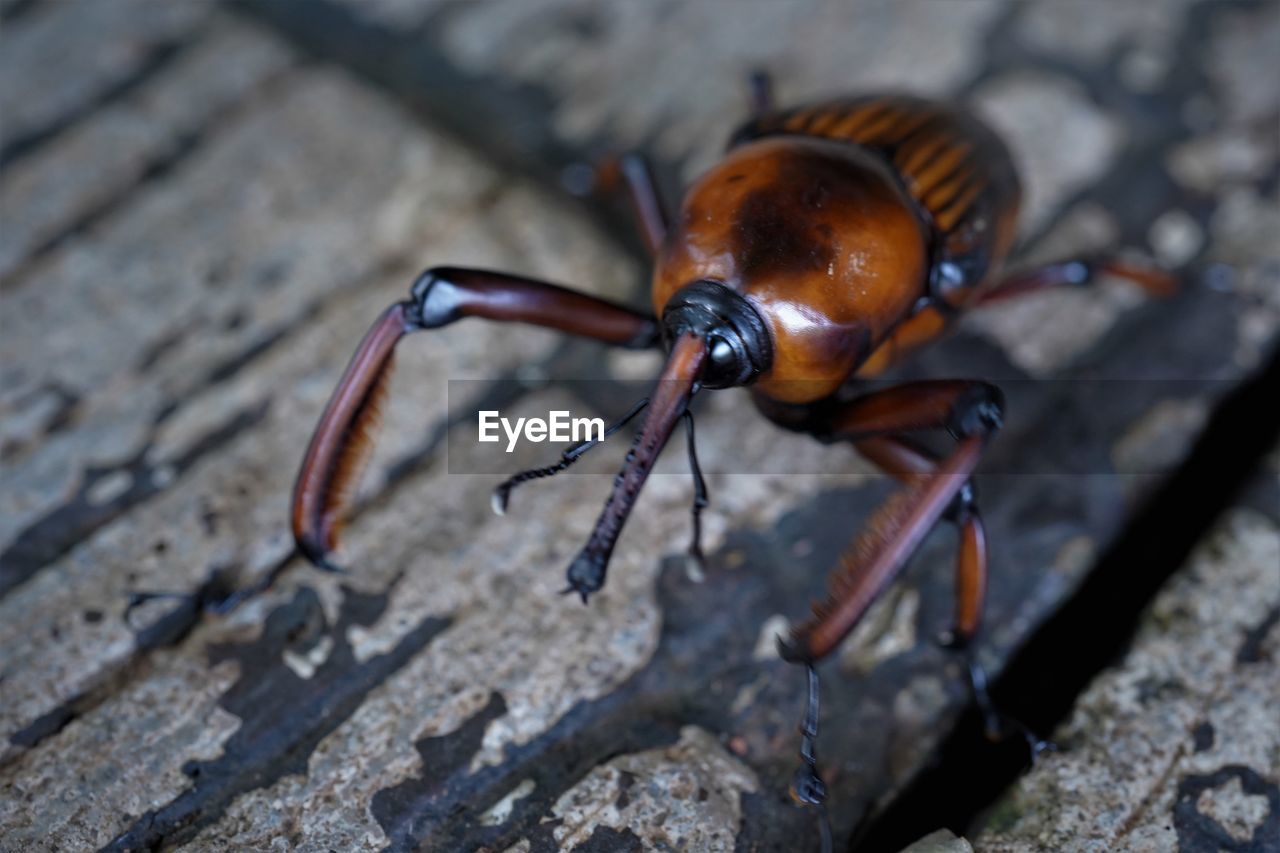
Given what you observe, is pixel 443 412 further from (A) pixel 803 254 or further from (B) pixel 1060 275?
(B) pixel 1060 275

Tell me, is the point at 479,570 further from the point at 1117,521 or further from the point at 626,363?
the point at 1117,521

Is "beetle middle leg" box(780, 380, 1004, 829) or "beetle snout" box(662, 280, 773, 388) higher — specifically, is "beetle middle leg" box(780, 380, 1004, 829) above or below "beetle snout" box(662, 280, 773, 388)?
below

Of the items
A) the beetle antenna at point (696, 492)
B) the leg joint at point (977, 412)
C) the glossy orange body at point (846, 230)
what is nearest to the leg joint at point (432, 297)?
the glossy orange body at point (846, 230)

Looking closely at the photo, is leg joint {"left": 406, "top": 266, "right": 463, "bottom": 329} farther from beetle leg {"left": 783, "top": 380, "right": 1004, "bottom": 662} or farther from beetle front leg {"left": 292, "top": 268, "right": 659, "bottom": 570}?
beetle leg {"left": 783, "top": 380, "right": 1004, "bottom": 662}

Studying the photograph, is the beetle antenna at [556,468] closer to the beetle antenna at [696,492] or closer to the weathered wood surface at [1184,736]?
the beetle antenna at [696,492]

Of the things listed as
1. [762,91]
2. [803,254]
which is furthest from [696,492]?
[762,91]

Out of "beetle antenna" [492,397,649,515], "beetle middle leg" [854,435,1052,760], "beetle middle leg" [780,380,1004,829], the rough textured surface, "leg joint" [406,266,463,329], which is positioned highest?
"leg joint" [406,266,463,329]

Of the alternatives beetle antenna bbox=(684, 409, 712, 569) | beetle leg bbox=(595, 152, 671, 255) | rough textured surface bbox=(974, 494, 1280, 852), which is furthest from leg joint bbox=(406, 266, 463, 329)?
rough textured surface bbox=(974, 494, 1280, 852)
